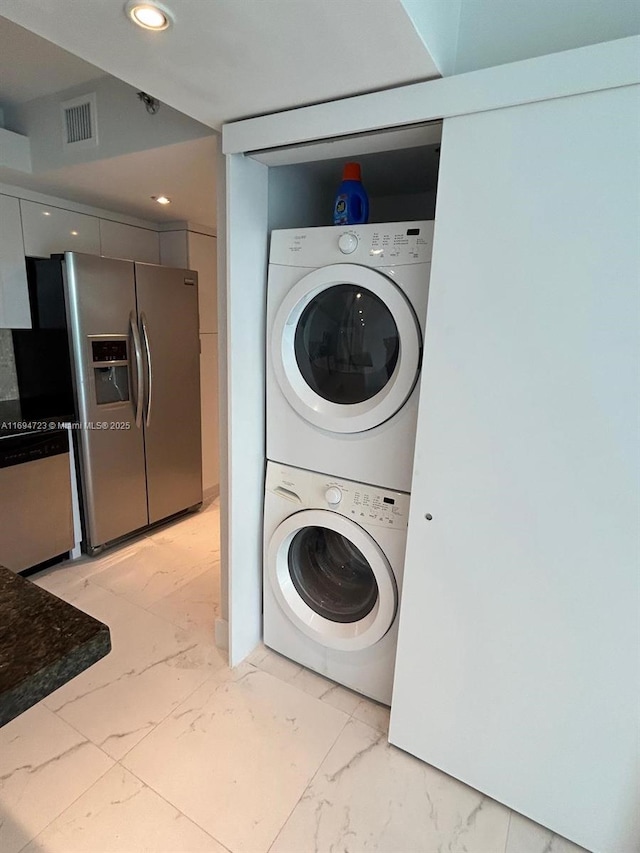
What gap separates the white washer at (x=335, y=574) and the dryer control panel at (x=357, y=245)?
72cm

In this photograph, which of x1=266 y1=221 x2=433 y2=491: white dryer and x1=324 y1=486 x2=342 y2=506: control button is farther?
x1=324 y1=486 x2=342 y2=506: control button

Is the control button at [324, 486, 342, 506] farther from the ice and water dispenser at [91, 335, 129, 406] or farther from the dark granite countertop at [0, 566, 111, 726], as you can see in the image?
the ice and water dispenser at [91, 335, 129, 406]

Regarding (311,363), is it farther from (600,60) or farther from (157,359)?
(157,359)

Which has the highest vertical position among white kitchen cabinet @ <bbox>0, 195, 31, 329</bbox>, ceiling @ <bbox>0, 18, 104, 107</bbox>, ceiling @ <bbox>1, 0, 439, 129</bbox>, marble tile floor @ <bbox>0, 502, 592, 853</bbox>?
ceiling @ <bbox>0, 18, 104, 107</bbox>

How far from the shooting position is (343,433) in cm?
149

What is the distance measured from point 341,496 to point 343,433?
0.22m

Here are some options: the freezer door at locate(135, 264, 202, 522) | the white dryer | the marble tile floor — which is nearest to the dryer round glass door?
the white dryer

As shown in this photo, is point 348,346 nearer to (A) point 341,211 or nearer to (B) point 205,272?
(A) point 341,211

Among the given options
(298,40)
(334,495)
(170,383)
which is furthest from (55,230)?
(334,495)

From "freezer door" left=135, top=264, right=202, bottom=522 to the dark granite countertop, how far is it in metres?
1.99

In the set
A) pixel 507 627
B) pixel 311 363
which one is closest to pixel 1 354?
pixel 311 363

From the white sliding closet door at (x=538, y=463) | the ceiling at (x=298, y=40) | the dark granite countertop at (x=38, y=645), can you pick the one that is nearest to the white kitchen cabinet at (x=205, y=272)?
the ceiling at (x=298, y=40)

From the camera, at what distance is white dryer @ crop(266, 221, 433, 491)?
1312 mm

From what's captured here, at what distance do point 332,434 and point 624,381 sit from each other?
0.84 meters
